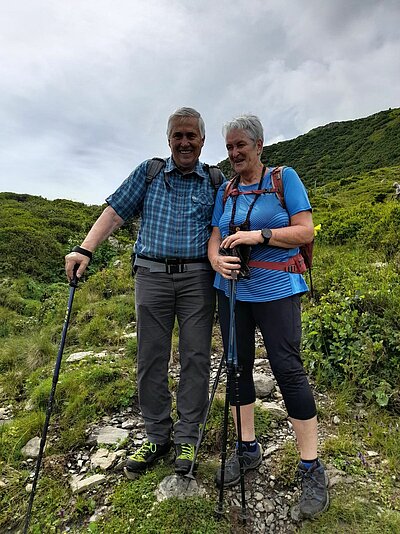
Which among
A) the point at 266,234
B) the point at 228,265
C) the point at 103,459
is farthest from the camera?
the point at 103,459

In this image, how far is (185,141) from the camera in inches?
→ 134

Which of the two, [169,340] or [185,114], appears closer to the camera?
[185,114]

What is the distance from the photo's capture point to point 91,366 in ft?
17.6

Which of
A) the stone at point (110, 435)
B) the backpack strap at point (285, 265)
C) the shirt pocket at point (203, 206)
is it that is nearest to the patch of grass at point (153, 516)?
the stone at point (110, 435)

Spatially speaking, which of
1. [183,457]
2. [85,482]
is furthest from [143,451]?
[85,482]

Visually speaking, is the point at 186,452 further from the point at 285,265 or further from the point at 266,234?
the point at 266,234

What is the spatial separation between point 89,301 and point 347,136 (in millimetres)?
86588

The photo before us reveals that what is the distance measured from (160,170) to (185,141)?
0.36 metres

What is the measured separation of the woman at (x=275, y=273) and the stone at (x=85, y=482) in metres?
1.76

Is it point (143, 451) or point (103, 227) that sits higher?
point (103, 227)

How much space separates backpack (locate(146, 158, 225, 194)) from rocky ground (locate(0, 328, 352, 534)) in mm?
2517

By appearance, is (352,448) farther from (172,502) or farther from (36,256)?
(36,256)

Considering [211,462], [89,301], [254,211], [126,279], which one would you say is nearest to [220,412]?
[211,462]

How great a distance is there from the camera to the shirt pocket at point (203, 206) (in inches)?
137
